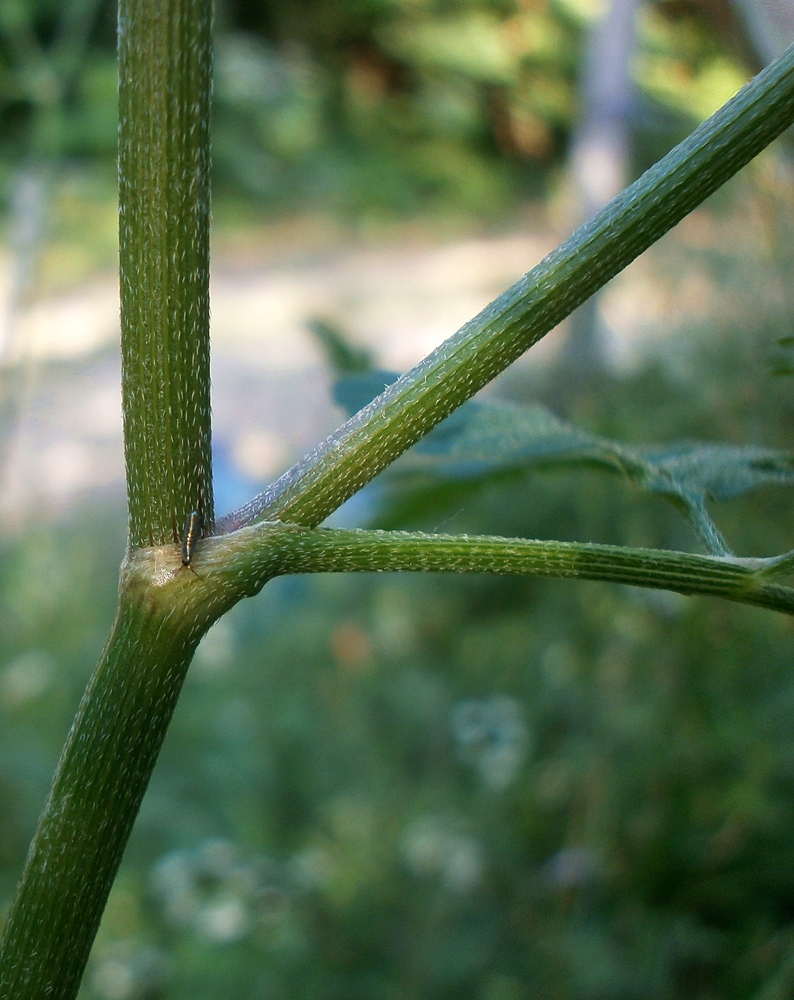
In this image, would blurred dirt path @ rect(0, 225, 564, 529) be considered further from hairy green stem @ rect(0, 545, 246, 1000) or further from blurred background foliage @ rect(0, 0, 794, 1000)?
hairy green stem @ rect(0, 545, 246, 1000)

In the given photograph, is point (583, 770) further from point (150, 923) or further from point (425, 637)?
point (425, 637)

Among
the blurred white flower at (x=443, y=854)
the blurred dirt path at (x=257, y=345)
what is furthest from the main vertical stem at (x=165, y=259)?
the blurred dirt path at (x=257, y=345)

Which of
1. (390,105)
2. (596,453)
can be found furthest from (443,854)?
(390,105)

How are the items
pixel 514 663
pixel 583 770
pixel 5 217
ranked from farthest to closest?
1. pixel 5 217
2. pixel 514 663
3. pixel 583 770

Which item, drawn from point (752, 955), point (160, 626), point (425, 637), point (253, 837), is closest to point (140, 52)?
point (160, 626)

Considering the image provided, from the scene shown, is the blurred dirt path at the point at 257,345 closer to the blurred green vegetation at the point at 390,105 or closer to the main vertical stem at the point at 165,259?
the blurred green vegetation at the point at 390,105

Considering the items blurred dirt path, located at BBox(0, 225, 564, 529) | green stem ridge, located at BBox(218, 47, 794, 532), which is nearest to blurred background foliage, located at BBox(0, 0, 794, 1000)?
green stem ridge, located at BBox(218, 47, 794, 532)
